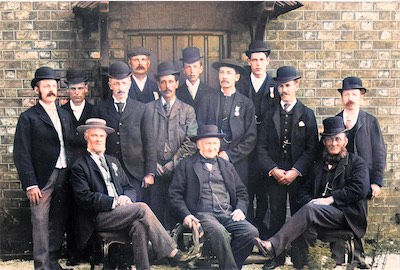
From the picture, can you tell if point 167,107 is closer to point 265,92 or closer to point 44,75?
point 265,92

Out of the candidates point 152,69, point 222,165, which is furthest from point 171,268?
point 152,69

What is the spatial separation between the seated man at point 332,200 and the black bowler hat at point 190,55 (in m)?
1.42

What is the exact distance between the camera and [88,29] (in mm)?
6715

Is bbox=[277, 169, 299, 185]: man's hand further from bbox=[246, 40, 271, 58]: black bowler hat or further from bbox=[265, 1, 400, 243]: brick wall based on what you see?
bbox=[246, 40, 271, 58]: black bowler hat

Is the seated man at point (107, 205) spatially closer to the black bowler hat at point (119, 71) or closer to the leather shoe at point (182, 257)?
the leather shoe at point (182, 257)

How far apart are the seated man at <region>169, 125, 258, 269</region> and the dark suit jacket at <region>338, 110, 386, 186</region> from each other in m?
1.23

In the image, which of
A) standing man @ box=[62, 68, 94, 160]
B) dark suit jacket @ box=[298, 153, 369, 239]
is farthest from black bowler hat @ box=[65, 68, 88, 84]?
dark suit jacket @ box=[298, 153, 369, 239]

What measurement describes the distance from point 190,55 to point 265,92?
821mm

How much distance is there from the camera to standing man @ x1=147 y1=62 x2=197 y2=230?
646 cm

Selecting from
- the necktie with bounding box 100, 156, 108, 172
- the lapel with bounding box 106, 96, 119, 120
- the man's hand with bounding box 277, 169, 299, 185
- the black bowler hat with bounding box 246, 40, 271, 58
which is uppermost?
the black bowler hat with bounding box 246, 40, 271, 58

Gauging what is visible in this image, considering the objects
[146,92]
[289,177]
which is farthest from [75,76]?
[289,177]

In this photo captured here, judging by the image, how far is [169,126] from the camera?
647 cm

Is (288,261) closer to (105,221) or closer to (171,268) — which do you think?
(171,268)

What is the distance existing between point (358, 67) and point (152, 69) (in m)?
2.10
